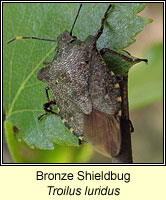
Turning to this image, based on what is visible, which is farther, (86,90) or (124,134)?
(86,90)

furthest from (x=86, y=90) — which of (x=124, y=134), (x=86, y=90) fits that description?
(x=124, y=134)

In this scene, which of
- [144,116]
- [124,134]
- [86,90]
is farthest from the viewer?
[144,116]

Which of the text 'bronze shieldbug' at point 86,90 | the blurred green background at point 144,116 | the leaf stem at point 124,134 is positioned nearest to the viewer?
the leaf stem at point 124,134

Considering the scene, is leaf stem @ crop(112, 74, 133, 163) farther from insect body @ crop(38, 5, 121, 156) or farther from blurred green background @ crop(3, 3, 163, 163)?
blurred green background @ crop(3, 3, 163, 163)

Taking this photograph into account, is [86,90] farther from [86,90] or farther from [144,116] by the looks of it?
[144,116]

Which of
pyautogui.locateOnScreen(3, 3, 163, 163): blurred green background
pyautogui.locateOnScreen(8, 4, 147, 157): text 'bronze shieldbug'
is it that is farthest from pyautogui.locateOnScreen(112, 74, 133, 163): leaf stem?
pyautogui.locateOnScreen(3, 3, 163, 163): blurred green background

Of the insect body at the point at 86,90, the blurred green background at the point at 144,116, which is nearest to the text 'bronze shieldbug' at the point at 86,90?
the insect body at the point at 86,90

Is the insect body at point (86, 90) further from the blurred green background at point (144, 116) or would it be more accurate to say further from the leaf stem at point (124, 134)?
the blurred green background at point (144, 116)
